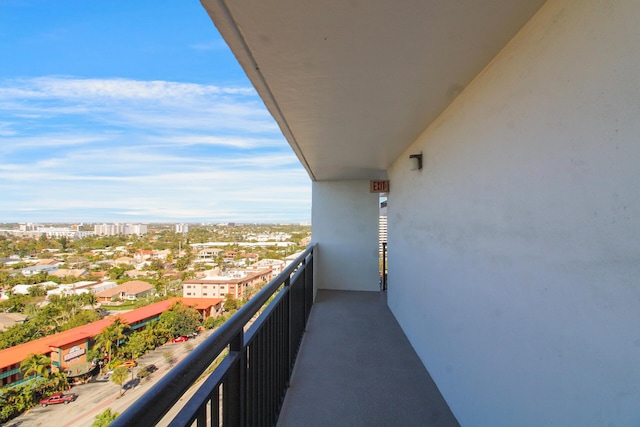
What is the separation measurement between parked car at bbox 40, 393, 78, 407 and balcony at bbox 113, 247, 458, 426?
3.24ft

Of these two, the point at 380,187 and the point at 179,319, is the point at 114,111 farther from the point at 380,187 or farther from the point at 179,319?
the point at 179,319

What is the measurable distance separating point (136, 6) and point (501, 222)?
4.16 meters

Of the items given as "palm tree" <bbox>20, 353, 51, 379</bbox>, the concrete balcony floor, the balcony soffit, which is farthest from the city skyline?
the concrete balcony floor

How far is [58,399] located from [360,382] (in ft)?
6.87

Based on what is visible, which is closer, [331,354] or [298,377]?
[298,377]

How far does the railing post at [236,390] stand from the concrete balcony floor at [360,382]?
1025mm

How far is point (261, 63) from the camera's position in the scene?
1500mm

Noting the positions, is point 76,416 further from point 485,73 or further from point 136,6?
point 136,6

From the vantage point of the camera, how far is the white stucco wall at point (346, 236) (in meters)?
5.84

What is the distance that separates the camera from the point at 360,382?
2.54 m

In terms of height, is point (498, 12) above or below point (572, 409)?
above

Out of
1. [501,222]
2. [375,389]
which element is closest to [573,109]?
[501,222]

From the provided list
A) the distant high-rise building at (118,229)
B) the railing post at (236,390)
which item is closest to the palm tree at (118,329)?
the railing post at (236,390)

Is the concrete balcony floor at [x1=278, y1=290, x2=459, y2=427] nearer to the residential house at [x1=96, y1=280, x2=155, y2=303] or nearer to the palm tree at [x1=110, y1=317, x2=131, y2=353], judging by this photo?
the palm tree at [x1=110, y1=317, x2=131, y2=353]
